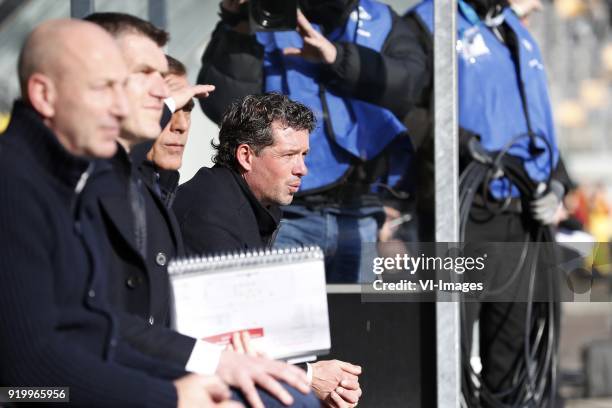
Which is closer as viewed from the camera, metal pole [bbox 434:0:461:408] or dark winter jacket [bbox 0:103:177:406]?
dark winter jacket [bbox 0:103:177:406]

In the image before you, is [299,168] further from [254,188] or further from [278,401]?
[278,401]

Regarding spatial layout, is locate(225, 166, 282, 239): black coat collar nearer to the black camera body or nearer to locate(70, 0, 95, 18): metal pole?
the black camera body

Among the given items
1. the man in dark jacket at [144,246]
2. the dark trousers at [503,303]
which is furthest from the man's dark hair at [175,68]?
the dark trousers at [503,303]

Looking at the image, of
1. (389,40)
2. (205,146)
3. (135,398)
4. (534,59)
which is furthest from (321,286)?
(534,59)

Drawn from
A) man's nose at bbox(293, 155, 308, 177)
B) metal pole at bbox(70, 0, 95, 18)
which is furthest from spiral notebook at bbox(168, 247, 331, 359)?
metal pole at bbox(70, 0, 95, 18)

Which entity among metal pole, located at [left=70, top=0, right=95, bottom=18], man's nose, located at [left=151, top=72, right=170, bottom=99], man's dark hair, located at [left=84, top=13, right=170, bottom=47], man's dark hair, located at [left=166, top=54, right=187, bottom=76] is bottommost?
man's dark hair, located at [left=166, top=54, right=187, bottom=76]

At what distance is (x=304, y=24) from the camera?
15.2 ft

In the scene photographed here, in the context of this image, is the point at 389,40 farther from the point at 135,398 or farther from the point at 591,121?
the point at 591,121

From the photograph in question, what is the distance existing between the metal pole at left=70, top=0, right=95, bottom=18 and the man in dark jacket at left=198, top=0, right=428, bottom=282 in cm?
48

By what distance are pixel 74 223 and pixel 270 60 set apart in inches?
100

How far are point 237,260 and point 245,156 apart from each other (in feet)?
3.67

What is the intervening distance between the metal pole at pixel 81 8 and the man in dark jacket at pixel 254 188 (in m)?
1.13

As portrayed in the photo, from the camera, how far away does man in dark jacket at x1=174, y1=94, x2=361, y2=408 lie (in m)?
3.20

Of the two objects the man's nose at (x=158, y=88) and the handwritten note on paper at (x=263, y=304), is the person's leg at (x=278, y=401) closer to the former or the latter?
the handwritten note on paper at (x=263, y=304)
